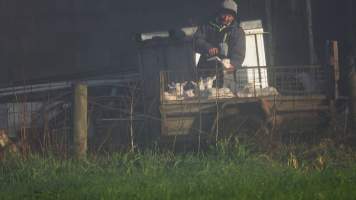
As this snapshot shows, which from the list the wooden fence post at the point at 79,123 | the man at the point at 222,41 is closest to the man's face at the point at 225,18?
the man at the point at 222,41

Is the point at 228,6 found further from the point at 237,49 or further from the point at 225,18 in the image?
the point at 237,49

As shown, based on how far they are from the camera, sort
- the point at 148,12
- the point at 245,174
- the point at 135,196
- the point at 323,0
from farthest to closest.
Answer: the point at 148,12 < the point at 323,0 < the point at 245,174 < the point at 135,196

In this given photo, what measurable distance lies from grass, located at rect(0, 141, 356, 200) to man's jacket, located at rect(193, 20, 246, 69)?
230 cm

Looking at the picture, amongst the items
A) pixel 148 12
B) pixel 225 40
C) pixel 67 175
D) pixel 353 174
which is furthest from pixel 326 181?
pixel 148 12

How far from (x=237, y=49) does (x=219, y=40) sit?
392 millimetres

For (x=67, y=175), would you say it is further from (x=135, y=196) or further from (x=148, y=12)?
(x=148, y=12)

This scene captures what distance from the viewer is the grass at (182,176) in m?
7.40

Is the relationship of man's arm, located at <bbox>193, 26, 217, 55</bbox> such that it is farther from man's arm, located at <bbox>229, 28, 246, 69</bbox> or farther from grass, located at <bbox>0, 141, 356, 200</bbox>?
grass, located at <bbox>0, 141, 356, 200</bbox>

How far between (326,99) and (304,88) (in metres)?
0.47

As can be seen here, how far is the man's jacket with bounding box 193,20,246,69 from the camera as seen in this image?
11.9 m

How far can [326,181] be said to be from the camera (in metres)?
7.95

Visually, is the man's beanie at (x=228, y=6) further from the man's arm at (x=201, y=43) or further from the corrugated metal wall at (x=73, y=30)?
the corrugated metal wall at (x=73, y=30)

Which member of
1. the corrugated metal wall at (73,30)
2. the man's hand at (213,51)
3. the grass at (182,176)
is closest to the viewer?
the grass at (182,176)

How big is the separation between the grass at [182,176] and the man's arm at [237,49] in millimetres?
2286
